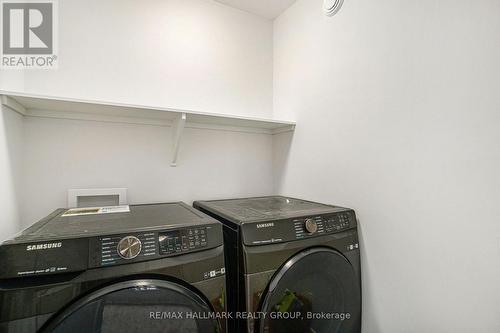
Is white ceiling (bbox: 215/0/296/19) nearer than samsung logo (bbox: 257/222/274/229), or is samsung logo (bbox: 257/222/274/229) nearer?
samsung logo (bbox: 257/222/274/229)

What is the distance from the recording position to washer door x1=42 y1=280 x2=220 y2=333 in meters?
0.64

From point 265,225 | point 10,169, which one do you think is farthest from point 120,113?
point 265,225

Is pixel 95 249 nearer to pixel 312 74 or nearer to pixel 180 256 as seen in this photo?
pixel 180 256

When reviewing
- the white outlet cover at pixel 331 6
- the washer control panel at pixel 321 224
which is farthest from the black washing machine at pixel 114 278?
the white outlet cover at pixel 331 6

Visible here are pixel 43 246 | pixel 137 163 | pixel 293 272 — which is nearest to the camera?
pixel 43 246

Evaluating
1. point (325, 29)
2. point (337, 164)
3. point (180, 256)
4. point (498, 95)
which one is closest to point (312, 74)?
point (325, 29)

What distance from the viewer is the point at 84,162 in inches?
52.2

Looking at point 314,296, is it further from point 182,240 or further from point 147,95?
point 147,95

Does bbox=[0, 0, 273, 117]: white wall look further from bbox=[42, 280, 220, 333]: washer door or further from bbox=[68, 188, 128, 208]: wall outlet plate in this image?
bbox=[42, 280, 220, 333]: washer door

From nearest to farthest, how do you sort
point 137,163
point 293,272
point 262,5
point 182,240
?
point 182,240, point 293,272, point 137,163, point 262,5

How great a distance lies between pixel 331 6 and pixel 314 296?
1.58 meters

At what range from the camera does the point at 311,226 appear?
3.42ft

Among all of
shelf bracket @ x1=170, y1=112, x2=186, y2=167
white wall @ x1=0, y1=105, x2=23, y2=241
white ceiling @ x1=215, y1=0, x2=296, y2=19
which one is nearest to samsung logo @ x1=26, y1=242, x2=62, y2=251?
white wall @ x1=0, y1=105, x2=23, y2=241

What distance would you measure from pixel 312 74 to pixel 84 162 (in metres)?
1.50
